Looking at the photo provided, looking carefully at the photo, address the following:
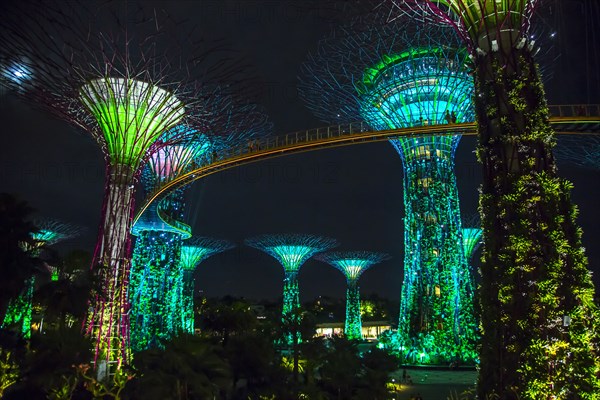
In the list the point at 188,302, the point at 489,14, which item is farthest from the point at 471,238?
the point at 489,14

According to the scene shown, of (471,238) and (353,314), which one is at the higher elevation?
(471,238)

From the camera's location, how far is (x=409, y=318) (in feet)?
83.6

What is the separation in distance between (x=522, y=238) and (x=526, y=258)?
32 cm

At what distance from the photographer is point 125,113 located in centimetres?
1593

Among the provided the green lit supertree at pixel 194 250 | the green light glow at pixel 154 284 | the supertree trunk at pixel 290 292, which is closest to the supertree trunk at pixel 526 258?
the green light glow at pixel 154 284

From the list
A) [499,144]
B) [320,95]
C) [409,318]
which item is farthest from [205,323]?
[499,144]

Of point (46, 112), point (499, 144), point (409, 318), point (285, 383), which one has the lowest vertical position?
point (285, 383)

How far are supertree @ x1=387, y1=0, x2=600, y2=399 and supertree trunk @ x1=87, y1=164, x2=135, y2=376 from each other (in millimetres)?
10563

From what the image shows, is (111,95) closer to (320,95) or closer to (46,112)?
(46,112)

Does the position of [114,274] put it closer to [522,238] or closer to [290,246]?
[522,238]

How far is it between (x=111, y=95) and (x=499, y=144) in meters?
12.1

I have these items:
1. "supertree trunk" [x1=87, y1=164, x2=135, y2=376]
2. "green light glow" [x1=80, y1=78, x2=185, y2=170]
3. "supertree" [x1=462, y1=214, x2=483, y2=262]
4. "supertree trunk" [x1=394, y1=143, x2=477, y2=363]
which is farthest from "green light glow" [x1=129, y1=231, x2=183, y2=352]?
"supertree" [x1=462, y1=214, x2=483, y2=262]

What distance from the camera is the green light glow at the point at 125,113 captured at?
1569 cm

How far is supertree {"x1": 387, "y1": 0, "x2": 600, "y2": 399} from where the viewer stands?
24.3 ft
